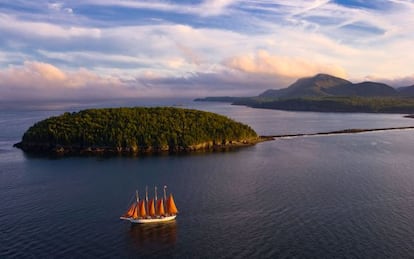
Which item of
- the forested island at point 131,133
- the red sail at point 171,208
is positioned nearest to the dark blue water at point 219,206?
the red sail at point 171,208

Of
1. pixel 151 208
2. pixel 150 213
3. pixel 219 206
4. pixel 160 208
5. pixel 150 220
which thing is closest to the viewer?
pixel 150 220

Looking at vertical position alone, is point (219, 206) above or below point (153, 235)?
above

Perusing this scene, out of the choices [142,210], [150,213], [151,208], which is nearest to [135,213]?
[142,210]

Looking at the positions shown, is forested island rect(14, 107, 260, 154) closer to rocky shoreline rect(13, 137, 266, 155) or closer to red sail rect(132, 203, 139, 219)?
rocky shoreline rect(13, 137, 266, 155)

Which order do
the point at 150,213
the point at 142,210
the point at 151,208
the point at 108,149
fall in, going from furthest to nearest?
1. the point at 108,149
2. the point at 151,208
3. the point at 150,213
4. the point at 142,210

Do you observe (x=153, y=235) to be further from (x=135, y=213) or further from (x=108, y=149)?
(x=108, y=149)

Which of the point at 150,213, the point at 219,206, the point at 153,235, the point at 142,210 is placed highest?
the point at 142,210

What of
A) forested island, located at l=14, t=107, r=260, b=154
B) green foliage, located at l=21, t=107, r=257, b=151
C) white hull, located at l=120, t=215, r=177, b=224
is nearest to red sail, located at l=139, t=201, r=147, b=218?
white hull, located at l=120, t=215, r=177, b=224
